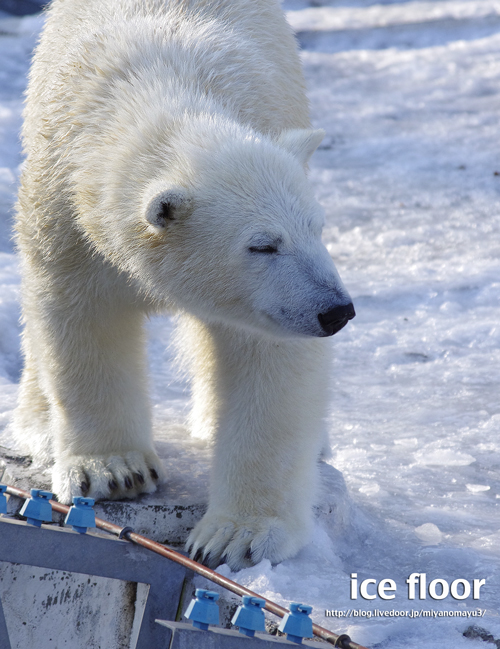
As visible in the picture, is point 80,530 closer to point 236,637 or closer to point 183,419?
point 236,637

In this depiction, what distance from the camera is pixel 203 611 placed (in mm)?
1594

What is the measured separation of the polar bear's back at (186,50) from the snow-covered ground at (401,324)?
4.65 ft

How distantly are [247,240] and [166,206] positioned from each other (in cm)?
25

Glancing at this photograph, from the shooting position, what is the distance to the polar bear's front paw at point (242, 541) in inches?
94.5

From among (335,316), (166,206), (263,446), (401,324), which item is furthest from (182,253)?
(401,324)

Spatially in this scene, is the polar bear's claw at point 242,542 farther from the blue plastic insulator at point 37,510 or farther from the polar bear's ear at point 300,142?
the polar bear's ear at point 300,142

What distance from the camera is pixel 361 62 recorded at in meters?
10.5

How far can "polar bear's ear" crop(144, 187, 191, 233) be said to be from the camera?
221 cm

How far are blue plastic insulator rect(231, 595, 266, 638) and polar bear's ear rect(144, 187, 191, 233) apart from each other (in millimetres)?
1101

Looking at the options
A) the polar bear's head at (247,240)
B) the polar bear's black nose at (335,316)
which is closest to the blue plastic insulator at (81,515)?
the polar bear's head at (247,240)

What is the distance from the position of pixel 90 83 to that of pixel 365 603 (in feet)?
5.97

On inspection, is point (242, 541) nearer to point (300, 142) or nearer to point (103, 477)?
point (103, 477)

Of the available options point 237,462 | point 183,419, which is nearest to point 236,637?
point 237,462

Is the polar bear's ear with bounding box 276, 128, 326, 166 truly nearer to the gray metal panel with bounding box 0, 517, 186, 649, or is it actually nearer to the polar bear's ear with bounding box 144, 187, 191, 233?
the polar bear's ear with bounding box 144, 187, 191, 233
